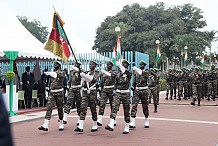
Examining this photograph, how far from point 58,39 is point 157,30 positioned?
38047mm

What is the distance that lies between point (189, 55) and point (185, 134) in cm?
3886

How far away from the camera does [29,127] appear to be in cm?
1054

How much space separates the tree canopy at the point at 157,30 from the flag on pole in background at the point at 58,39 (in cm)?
3208

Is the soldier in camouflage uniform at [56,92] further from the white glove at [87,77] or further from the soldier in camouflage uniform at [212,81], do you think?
the soldier in camouflage uniform at [212,81]

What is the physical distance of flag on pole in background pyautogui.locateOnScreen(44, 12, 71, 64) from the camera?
940 centimetres

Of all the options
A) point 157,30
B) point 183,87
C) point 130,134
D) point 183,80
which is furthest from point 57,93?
point 157,30

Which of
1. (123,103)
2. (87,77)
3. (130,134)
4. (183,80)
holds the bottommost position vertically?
(130,134)

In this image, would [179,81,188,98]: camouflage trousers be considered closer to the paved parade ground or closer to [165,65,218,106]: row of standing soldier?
[165,65,218,106]: row of standing soldier

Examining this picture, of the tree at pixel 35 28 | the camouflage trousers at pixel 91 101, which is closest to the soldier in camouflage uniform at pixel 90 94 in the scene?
the camouflage trousers at pixel 91 101

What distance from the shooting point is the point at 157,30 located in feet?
152

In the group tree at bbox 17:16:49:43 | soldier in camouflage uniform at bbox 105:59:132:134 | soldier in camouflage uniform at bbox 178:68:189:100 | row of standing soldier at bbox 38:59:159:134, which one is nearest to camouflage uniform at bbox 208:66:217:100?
soldier in camouflage uniform at bbox 178:68:189:100

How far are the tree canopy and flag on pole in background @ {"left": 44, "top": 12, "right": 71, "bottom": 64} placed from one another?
1263 inches

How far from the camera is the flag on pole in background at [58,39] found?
30.8 feet

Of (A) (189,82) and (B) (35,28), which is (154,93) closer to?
(A) (189,82)
